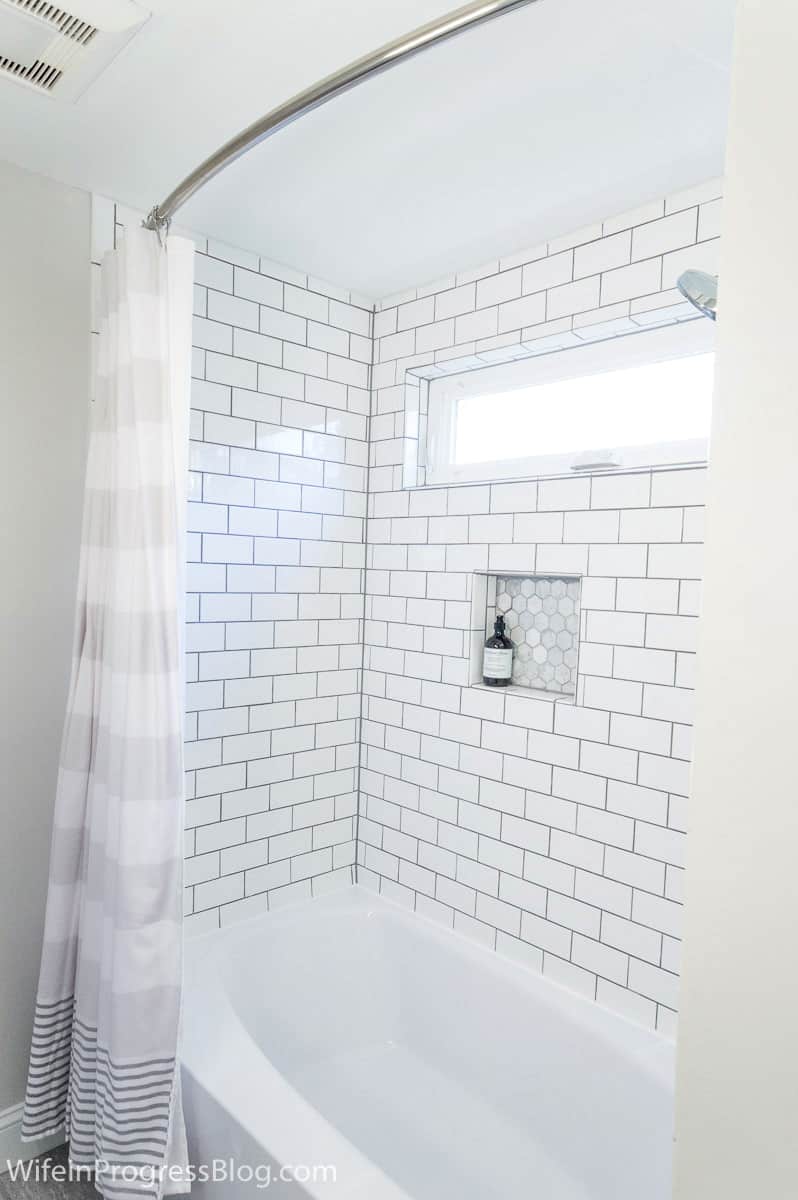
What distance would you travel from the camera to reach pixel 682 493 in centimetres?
177

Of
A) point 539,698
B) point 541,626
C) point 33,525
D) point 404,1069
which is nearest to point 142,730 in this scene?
point 33,525

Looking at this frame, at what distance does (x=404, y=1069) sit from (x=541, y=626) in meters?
1.37

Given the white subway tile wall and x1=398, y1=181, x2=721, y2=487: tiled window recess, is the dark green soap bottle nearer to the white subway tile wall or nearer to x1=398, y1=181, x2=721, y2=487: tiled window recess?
the white subway tile wall

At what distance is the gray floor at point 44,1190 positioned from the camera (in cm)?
→ 181

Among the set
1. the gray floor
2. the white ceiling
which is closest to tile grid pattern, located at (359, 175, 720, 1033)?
the white ceiling

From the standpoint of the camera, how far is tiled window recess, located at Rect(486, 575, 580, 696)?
2145mm

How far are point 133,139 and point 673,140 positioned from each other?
3.86 ft

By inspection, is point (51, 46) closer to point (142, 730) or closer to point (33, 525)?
point (33, 525)

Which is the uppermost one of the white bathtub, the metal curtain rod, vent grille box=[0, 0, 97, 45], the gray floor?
vent grille box=[0, 0, 97, 45]

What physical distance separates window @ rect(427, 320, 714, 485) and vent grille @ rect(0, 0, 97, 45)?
1.35 metres

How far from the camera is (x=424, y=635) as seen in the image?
242cm

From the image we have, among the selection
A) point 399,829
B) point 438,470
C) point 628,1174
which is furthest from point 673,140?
point 628,1174

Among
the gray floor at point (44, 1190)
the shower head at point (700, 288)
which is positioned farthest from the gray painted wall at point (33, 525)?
the shower head at point (700, 288)

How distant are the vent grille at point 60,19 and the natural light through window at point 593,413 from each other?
1.38 metres
